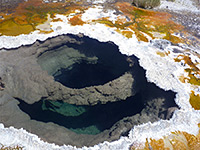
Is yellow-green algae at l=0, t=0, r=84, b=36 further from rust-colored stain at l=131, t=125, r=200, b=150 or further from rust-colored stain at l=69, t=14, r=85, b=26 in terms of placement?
rust-colored stain at l=131, t=125, r=200, b=150

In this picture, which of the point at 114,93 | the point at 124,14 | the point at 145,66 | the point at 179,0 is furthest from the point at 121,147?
the point at 179,0

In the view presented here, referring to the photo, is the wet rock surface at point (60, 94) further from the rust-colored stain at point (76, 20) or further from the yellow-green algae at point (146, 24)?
the yellow-green algae at point (146, 24)

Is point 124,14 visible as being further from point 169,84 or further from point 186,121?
point 186,121


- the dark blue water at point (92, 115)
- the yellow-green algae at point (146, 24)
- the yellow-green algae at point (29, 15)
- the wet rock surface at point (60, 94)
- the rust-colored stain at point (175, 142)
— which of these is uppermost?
the yellow-green algae at point (146, 24)

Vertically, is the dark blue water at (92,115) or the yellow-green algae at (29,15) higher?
the yellow-green algae at (29,15)

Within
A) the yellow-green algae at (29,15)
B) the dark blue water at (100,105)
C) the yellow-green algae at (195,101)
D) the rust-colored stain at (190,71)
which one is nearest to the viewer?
the yellow-green algae at (195,101)

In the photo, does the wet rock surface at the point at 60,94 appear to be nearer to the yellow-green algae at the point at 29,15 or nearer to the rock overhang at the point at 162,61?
the rock overhang at the point at 162,61

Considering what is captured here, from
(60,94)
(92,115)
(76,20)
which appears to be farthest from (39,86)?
(76,20)

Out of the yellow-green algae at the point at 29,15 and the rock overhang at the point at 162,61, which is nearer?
the rock overhang at the point at 162,61

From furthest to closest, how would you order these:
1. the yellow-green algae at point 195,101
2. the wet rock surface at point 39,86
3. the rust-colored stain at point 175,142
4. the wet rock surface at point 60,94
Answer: the wet rock surface at point 39,86, the yellow-green algae at point 195,101, the wet rock surface at point 60,94, the rust-colored stain at point 175,142

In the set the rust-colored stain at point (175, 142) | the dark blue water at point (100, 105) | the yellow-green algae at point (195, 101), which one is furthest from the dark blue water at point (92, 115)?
the rust-colored stain at point (175, 142)
